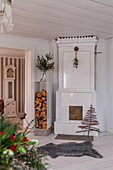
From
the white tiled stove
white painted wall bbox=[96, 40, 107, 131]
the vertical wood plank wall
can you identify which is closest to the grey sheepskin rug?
the white tiled stove

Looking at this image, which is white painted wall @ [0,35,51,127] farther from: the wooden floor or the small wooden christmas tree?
the wooden floor

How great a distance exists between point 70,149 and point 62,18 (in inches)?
99.7

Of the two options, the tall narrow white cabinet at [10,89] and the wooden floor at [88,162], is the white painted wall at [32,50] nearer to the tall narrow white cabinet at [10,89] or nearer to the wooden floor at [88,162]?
the wooden floor at [88,162]

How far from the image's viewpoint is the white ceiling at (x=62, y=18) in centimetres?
303

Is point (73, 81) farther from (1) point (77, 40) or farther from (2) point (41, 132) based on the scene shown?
(2) point (41, 132)

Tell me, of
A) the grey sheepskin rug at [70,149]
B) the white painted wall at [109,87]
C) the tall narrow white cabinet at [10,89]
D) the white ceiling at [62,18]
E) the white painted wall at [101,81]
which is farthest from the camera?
the tall narrow white cabinet at [10,89]

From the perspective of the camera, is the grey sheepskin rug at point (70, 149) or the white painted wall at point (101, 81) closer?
the grey sheepskin rug at point (70, 149)

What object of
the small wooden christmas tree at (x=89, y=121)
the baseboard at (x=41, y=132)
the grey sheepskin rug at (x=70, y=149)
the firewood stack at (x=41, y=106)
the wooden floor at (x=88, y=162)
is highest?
the firewood stack at (x=41, y=106)

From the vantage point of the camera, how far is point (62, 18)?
370 centimetres

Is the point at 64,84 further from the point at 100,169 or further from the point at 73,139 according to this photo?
the point at 100,169

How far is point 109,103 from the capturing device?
17.5 feet

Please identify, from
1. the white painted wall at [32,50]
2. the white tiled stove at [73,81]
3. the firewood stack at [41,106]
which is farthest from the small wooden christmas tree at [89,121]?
the white painted wall at [32,50]

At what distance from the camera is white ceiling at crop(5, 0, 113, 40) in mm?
3031

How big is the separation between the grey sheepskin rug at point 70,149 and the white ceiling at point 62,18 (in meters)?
2.52
